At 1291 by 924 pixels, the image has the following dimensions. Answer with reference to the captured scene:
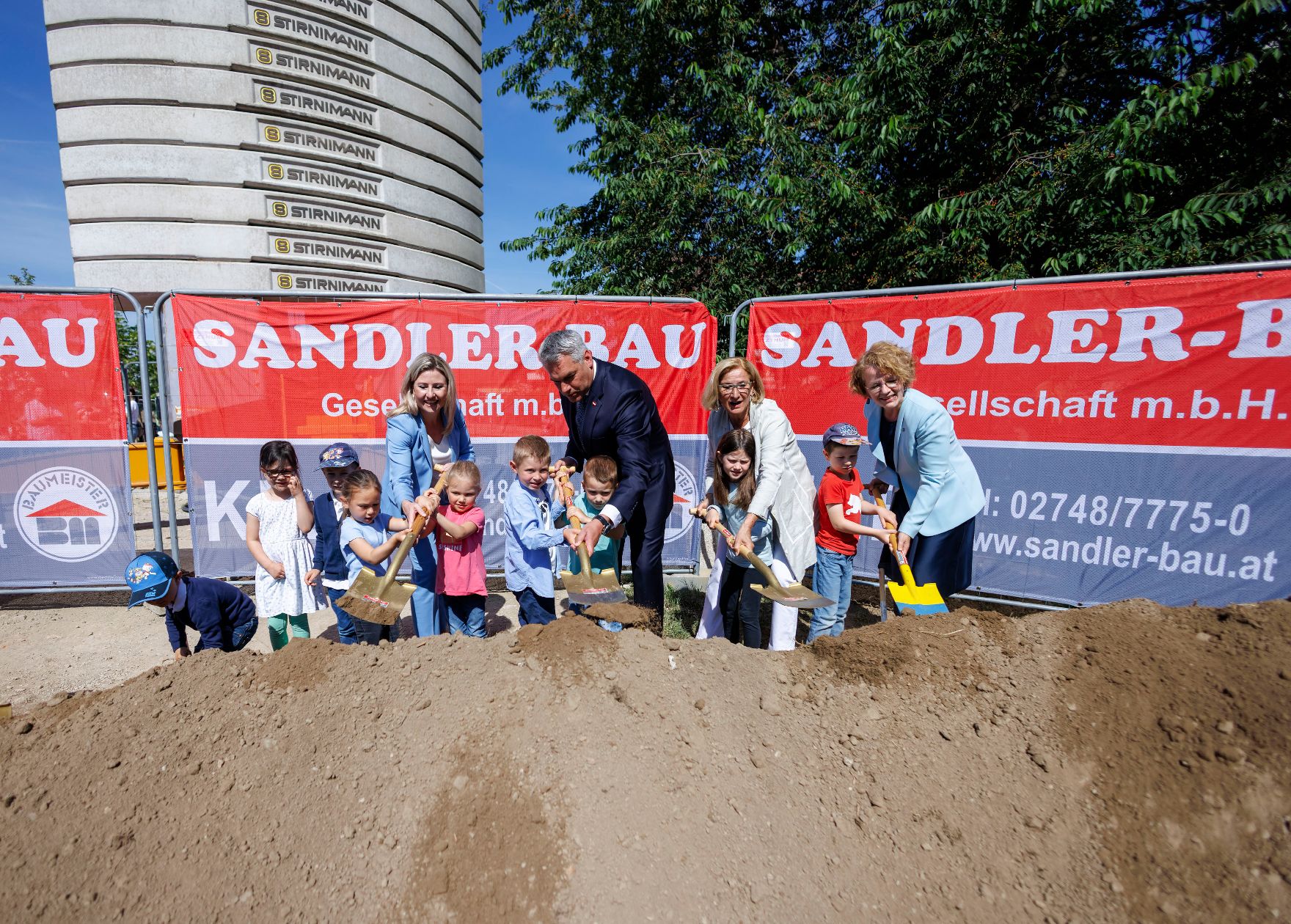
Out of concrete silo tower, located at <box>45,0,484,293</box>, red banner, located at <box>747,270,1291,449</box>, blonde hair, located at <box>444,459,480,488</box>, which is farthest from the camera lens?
concrete silo tower, located at <box>45,0,484,293</box>

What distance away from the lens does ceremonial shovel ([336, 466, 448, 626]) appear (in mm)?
2641

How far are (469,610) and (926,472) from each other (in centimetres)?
252

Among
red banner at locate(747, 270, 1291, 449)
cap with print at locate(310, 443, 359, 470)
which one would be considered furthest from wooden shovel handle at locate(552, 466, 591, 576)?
red banner at locate(747, 270, 1291, 449)

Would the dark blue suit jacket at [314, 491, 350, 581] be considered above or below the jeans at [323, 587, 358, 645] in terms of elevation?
above

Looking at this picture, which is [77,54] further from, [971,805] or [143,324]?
[971,805]

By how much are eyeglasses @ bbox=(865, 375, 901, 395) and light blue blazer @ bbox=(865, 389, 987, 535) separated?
9 cm

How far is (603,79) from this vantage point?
1032 centimetres

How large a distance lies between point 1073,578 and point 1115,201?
13.7 feet

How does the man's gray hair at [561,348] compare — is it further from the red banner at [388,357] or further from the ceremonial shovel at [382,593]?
the red banner at [388,357]

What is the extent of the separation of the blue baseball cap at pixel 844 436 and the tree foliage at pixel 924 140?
13.4 ft

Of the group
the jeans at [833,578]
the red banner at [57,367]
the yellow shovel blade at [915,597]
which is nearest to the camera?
the yellow shovel blade at [915,597]

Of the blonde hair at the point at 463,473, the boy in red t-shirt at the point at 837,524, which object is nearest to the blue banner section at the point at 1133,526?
the boy in red t-shirt at the point at 837,524

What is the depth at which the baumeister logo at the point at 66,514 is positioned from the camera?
426cm

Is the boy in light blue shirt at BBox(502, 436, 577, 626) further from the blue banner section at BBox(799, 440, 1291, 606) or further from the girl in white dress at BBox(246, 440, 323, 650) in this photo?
the blue banner section at BBox(799, 440, 1291, 606)
